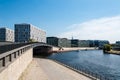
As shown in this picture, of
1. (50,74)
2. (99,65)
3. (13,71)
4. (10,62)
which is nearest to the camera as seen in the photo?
(10,62)

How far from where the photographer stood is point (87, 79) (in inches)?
1480

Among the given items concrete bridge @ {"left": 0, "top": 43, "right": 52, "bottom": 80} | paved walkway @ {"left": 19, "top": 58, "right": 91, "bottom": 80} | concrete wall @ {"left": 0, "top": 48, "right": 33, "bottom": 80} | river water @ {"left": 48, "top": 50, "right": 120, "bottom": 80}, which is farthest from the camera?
river water @ {"left": 48, "top": 50, "right": 120, "bottom": 80}

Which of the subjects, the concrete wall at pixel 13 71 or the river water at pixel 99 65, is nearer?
the concrete wall at pixel 13 71

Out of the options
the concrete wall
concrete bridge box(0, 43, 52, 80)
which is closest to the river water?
the concrete wall

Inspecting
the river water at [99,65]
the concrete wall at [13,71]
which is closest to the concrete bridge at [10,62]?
the concrete wall at [13,71]

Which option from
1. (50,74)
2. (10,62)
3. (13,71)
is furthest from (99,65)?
(10,62)

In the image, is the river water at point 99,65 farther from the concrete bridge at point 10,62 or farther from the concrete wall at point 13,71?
the concrete bridge at point 10,62

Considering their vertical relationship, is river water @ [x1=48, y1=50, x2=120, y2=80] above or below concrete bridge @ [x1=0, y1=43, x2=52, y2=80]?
below

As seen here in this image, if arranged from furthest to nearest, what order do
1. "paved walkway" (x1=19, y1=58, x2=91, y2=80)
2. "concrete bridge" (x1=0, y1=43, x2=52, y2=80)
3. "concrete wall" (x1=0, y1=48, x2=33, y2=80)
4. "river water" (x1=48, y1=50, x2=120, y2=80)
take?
1. "river water" (x1=48, y1=50, x2=120, y2=80)
2. "paved walkway" (x1=19, y1=58, x2=91, y2=80)
3. "concrete bridge" (x1=0, y1=43, x2=52, y2=80)
4. "concrete wall" (x1=0, y1=48, x2=33, y2=80)

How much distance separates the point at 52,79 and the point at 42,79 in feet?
6.05

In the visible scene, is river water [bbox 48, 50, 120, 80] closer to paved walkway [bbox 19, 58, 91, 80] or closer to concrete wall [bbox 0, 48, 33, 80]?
paved walkway [bbox 19, 58, 91, 80]

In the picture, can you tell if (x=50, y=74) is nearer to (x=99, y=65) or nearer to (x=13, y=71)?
(x=13, y=71)

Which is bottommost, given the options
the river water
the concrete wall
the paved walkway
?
the river water

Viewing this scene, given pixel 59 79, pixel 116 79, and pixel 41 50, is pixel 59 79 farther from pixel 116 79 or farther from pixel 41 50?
pixel 41 50
